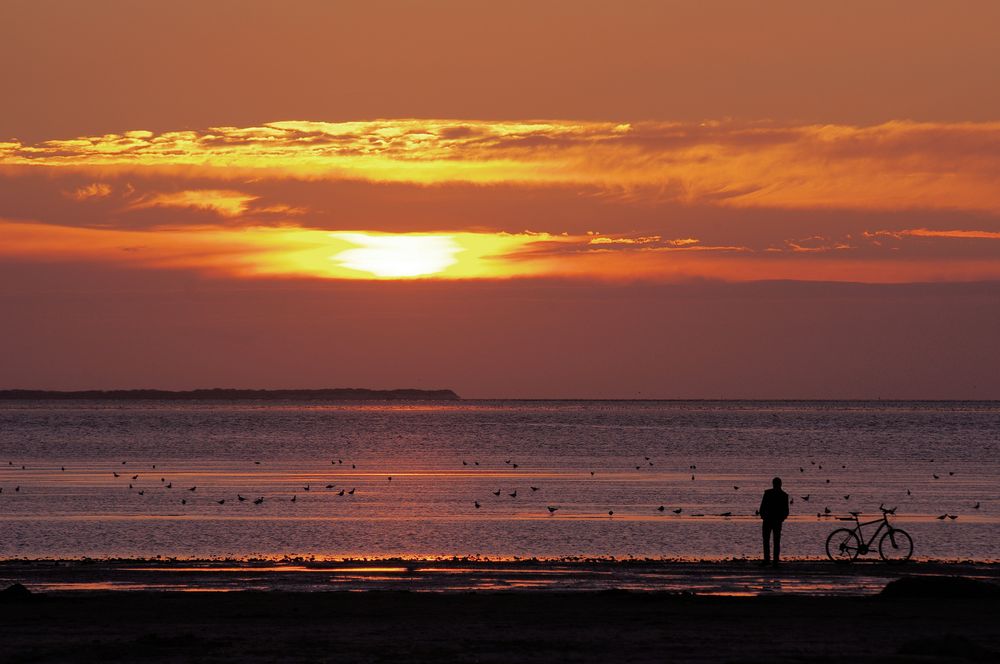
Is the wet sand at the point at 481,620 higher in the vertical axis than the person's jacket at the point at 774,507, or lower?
lower

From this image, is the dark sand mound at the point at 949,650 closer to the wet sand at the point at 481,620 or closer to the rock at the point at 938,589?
the wet sand at the point at 481,620

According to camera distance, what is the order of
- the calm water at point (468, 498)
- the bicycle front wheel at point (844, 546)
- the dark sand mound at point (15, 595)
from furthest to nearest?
the calm water at point (468, 498) → the bicycle front wheel at point (844, 546) → the dark sand mound at point (15, 595)

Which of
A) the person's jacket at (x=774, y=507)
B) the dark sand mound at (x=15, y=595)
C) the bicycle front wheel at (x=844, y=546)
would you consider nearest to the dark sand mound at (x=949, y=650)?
the person's jacket at (x=774, y=507)

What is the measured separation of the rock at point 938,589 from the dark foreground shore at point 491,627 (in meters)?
0.23

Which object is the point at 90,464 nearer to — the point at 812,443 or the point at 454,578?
the point at 454,578

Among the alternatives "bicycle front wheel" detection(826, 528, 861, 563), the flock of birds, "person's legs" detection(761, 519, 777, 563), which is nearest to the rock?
"person's legs" detection(761, 519, 777, 563)

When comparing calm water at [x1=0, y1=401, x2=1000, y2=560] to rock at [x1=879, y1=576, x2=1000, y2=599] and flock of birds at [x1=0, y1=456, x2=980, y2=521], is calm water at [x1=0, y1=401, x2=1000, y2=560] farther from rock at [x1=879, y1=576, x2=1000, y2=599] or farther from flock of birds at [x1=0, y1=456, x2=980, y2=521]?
rock at [x1=879, y1=576, x2=1000, y2=599]

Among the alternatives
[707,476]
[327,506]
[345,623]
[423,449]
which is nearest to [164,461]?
[423,449]

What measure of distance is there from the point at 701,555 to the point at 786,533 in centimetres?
785

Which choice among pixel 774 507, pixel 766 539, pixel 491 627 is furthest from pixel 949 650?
pixel 774 507

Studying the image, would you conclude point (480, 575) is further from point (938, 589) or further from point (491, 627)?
point (938, 589)

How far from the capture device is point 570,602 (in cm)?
2197

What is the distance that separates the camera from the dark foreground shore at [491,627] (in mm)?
16641

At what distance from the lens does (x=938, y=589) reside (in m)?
22.6
